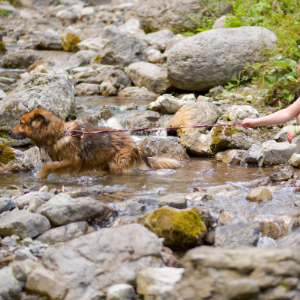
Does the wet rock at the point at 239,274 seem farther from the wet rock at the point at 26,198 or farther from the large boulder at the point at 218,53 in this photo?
the large boulder at the point at 218,53

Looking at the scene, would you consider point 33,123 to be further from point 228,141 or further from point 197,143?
point 228,141

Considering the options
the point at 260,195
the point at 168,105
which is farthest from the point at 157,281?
the point at 168,105

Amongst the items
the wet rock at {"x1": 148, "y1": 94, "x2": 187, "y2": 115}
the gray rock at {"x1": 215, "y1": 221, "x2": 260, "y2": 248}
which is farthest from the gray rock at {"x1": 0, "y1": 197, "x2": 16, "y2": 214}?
the wet rock at {"x1": 148, "y1": 94, "x2": 187, "y2": 115}

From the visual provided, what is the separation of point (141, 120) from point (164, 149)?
198cm

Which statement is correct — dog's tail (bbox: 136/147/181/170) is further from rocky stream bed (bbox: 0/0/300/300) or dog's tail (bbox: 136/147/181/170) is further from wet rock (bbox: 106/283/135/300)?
wet rock (bbox: 106/283/135/300)

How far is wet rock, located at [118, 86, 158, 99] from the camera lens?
1218 centimetres

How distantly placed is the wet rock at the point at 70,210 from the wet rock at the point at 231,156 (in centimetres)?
353

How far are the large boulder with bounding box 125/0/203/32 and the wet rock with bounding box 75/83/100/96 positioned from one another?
26.1 feet

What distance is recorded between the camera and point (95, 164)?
222 inches

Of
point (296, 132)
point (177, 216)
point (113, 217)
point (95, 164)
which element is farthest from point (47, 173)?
point (296, 132)

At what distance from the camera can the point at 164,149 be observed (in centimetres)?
700

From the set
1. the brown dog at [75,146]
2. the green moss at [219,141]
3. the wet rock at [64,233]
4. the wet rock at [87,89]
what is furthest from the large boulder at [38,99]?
the wet rock at [64,233]

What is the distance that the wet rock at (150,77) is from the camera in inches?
485

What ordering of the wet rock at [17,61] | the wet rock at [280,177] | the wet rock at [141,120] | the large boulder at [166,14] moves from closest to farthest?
the wet rock at [280,177] < the wet rock at [141,120] < the wet rock at [17,61] < the large boulder at [166,14]
